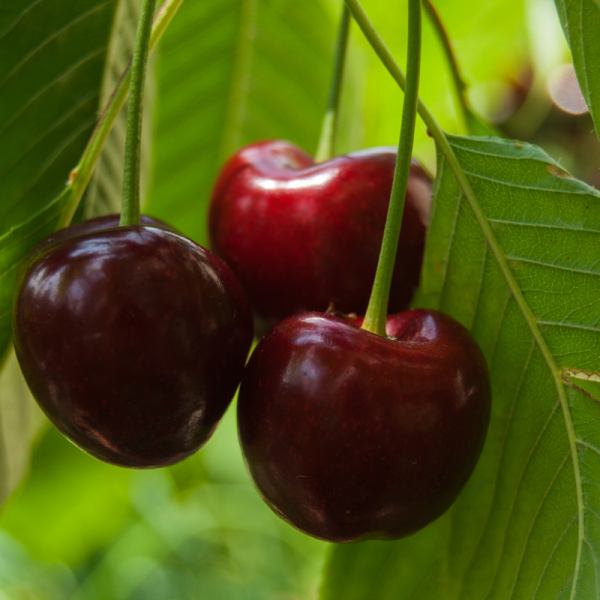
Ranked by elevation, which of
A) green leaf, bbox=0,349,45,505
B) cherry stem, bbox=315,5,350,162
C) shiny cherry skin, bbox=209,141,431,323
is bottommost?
green leaf, bbox=0,349,45,505

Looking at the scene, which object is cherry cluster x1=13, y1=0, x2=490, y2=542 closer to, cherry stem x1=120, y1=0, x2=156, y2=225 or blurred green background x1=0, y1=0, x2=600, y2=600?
cherry stem x1=120, y1=0, x2=156, y2=225

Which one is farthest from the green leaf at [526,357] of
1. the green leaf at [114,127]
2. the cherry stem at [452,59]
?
the green leaf at [114,127]

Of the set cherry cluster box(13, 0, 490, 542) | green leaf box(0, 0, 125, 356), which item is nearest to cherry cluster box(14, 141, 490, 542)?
cherry cluster box(13, 0, 490, 542)

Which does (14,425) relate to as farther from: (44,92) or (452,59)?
(452,59)

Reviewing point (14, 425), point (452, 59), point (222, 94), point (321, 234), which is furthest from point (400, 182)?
point (222, 94)

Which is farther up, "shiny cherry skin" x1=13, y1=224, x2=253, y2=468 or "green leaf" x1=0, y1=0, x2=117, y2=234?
"green leaf" x1=0, y1=0, x2=117, y2=234
